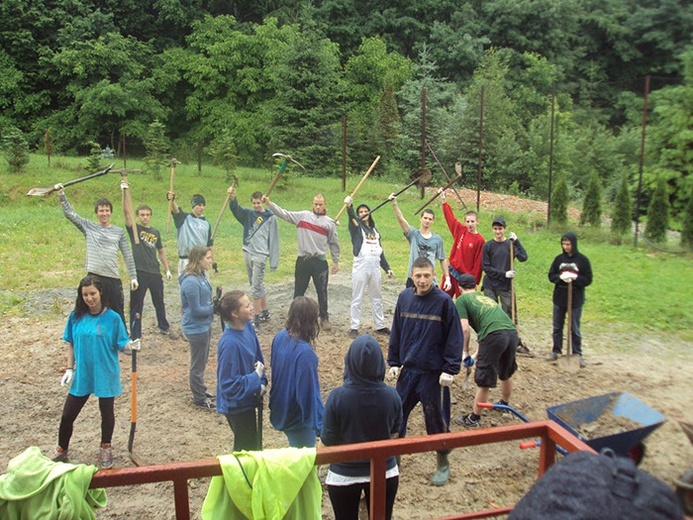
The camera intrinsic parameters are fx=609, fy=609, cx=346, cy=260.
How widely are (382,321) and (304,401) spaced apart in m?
4.50

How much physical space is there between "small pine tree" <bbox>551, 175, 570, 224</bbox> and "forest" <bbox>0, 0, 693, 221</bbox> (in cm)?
501

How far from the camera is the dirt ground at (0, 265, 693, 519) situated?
497 cm

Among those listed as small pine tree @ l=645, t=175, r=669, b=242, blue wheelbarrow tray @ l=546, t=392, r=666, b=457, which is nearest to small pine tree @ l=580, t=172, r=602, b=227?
small pine tree @ l=645, t=175, r=669, b=242

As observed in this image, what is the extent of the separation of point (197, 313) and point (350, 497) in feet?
10.0

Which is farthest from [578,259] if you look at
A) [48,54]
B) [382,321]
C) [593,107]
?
[593,107]

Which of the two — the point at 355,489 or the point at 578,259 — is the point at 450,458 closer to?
the point at 355,489

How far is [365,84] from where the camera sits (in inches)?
1312

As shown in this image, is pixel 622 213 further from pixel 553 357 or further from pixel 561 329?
pixel 553 357

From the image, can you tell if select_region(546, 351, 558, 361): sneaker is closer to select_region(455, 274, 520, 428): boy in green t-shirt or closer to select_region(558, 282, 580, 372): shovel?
A: select_region(558, 282, 580, 372): shovel

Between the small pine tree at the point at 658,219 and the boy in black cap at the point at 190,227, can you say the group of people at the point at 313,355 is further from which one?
the small pine tree at the point at 658,219

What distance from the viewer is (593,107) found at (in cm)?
3812

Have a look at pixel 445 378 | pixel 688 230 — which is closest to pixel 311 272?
pixel 445 378

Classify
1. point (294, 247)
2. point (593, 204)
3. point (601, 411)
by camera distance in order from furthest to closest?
1. point (593, 204)
2. point (294, 247)
3. point (601, 411)

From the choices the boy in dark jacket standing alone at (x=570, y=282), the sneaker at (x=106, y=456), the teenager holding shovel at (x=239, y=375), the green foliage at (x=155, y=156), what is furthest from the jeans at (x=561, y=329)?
the green foliage at (x=155, y=156)
